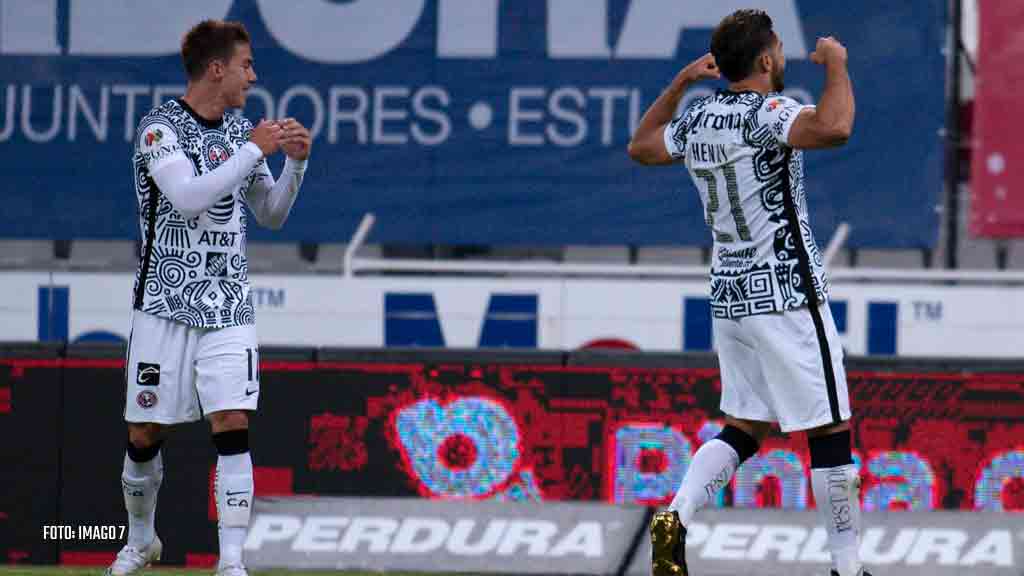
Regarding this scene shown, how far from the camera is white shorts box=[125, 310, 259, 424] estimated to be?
5.73m

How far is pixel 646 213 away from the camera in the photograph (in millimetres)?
11219

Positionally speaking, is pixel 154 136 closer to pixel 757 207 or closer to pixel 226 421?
pixel 226 421

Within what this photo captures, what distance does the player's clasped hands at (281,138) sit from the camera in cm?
571

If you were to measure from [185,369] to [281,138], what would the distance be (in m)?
0.83

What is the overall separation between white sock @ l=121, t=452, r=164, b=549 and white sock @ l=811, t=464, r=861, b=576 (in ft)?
7.48

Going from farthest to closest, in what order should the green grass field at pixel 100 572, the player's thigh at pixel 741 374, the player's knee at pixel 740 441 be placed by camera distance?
the green grass field at pixel 100 572 < the player's knee at pixel 740 441 < the player's thigh at pixel 741 374

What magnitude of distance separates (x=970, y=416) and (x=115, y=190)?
644 centimetres

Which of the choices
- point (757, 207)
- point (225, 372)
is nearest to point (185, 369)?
point (225, 372)

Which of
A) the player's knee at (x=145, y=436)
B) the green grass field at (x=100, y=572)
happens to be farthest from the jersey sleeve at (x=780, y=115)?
the green grass field at (x=100, y=572)

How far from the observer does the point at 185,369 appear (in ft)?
19.1

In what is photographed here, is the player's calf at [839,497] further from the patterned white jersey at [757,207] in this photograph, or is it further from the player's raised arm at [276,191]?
the player's raised arm at [276,191]

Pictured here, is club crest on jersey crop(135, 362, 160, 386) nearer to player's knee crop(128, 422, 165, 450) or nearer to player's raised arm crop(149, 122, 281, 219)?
player's knee crop(128, 422, 165, 450)

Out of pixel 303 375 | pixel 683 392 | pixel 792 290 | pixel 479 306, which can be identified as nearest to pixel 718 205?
pixel 792 290

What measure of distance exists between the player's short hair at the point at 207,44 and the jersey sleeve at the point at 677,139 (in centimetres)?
144
